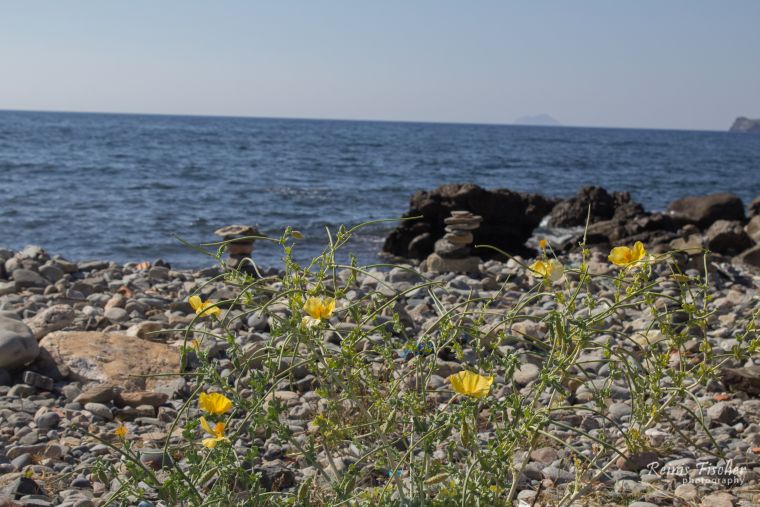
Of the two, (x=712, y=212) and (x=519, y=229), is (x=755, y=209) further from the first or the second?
(x=519, y=229)

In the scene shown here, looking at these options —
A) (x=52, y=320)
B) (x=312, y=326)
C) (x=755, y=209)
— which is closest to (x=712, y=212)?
(x=755, y=209)

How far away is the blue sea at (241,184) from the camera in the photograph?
12.2 meters

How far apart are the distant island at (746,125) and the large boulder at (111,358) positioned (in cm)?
15855

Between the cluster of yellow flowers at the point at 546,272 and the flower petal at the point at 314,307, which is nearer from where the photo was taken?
the cluster of yellow flowers at the point at 546,272

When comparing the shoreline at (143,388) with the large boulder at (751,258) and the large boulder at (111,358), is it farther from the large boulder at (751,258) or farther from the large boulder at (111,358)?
the large boulder at (751,258)

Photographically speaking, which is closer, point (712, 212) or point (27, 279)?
point (27, 279)

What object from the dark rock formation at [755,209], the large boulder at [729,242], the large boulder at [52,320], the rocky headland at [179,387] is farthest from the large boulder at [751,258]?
the large boulder at [52,320]

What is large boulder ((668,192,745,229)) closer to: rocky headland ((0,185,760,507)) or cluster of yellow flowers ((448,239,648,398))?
rocky headland ((0,185,760,507))

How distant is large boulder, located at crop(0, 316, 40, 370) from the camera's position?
4012 millimetres

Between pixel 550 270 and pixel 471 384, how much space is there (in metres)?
0.62

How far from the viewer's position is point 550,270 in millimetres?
2182

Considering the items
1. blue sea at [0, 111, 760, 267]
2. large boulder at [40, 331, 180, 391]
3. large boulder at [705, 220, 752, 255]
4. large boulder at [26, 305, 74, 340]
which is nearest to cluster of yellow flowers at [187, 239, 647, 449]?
large boulder at [40, 331, 180, 391]

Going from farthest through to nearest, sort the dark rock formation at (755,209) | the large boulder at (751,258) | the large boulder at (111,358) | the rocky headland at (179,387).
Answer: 1. the dark rock formation at (755,209)
2. the large boulder at (751,258)
3. the large boulder at (111,358)
4. the rocky headland at (179,387)

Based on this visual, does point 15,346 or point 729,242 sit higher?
point 15,346
